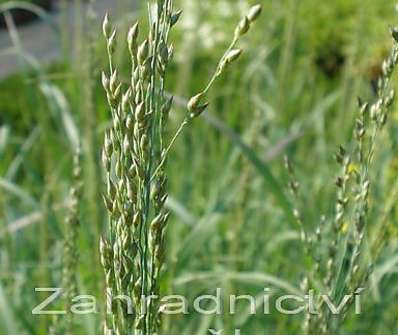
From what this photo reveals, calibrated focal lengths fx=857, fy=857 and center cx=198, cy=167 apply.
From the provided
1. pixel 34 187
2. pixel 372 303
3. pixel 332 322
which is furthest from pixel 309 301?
pixel 34 187

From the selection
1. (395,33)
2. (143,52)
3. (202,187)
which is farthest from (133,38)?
(202,187)

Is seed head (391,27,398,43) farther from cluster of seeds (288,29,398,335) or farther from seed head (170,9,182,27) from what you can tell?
seed head (170,9,182,27)

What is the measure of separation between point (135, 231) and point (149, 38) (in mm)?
169

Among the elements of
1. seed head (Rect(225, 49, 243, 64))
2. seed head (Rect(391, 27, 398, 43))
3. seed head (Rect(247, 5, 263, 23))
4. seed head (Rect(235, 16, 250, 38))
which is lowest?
seed head (Rect(225, 49, 243, 64))

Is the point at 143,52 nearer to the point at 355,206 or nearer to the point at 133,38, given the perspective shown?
the point at 133,38

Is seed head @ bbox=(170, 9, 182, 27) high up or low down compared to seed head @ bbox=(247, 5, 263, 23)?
up

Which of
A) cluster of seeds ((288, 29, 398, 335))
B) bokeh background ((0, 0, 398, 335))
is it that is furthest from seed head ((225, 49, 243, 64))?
bokeh background ((0, 0, 398, 335))

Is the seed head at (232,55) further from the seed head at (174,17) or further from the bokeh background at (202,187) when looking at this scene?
the bokeh background at (202,187)

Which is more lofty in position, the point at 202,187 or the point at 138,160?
the point at 202,187

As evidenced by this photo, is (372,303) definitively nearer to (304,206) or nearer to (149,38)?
(304,206)

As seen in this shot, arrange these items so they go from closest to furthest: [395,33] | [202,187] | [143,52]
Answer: [143,52] < [395,33] < [202,187]

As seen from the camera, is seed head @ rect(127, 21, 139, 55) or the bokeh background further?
the bokeh background

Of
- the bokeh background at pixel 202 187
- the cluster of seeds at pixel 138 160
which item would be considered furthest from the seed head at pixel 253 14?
the bokeh background at pixel 202 187

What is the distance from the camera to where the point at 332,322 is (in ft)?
3.35
